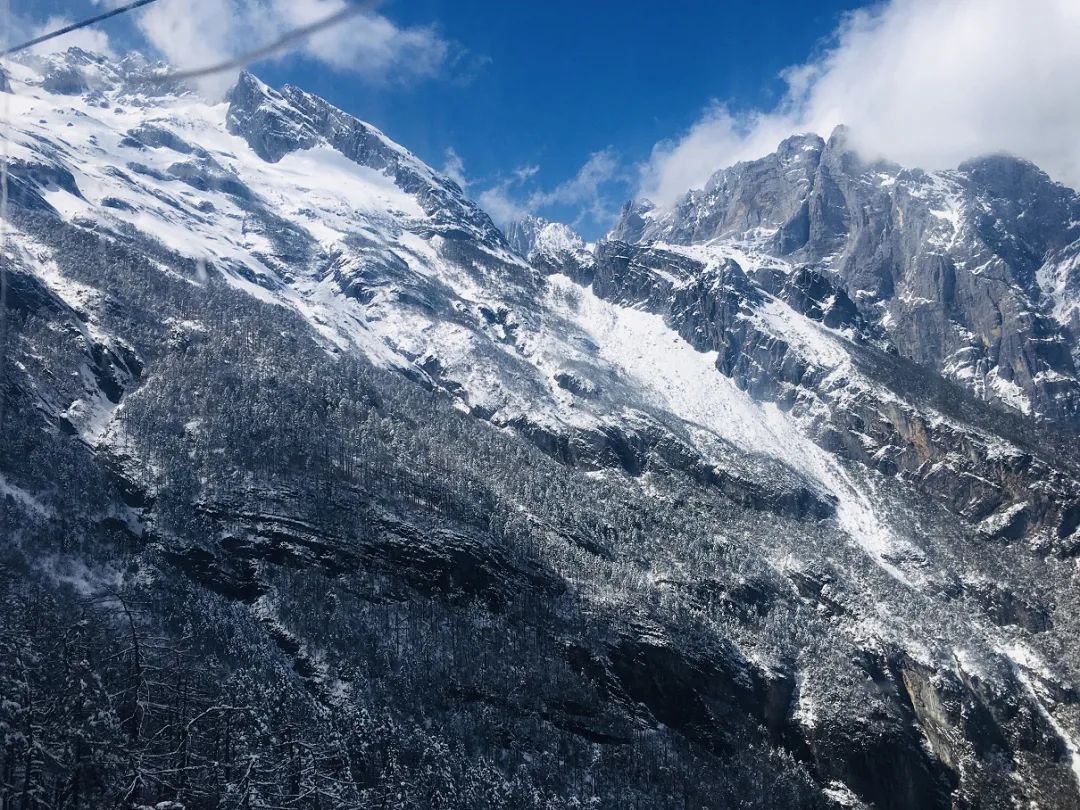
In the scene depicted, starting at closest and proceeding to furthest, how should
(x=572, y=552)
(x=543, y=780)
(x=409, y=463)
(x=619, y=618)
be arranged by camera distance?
(x=543, y=780) < (x=619, y=618) < (x=572, y=552) < (x=409, y=463)

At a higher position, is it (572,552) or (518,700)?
(572,552)

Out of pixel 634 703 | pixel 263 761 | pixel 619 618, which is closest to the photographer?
pixel 263 761

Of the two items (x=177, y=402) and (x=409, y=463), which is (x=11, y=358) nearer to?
(x=177, y=402)

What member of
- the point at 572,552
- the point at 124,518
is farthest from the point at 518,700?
the point at 124,518

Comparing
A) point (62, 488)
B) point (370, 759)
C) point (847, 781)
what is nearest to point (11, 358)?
point (62, 488)

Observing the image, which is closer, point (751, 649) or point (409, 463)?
point (751, 649)

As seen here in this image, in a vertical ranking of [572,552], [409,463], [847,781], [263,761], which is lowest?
[263,761]

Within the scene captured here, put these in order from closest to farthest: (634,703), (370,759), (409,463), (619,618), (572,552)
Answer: (370,759), (634,703), (619,618), (572,552), (409,463)

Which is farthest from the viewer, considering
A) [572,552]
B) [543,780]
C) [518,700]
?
[572,552]

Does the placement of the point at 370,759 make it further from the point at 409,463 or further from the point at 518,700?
the point at 409,463
